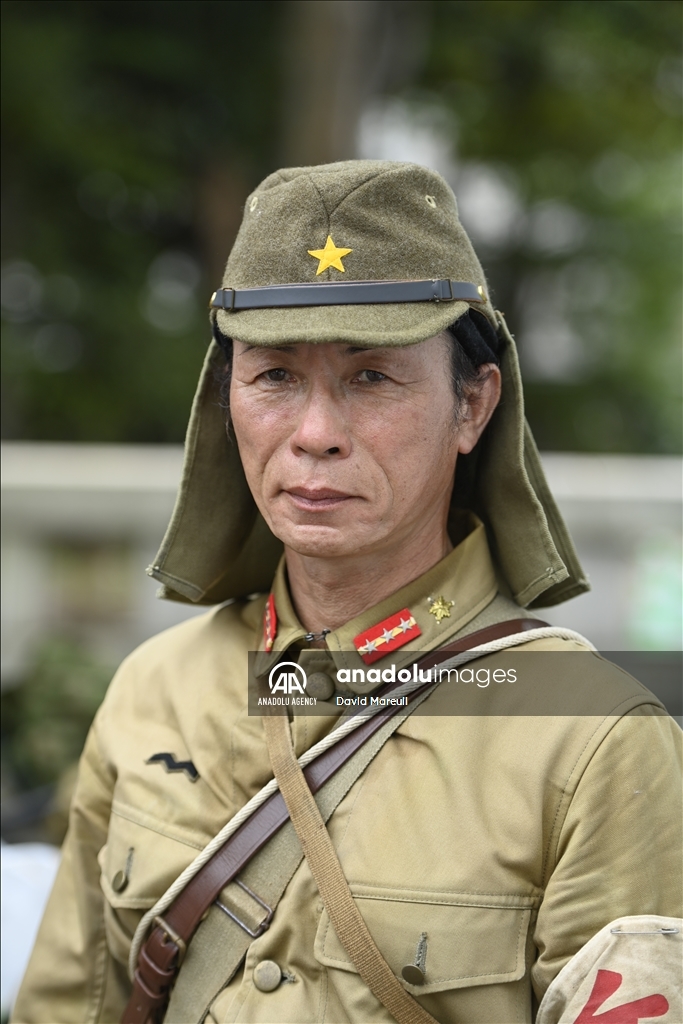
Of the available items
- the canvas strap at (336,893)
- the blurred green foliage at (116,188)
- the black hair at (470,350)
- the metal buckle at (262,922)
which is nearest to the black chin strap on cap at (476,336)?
the black hair at (470,350)

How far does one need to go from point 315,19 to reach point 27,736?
6109 mm

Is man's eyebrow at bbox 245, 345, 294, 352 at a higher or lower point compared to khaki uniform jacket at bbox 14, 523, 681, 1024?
higher

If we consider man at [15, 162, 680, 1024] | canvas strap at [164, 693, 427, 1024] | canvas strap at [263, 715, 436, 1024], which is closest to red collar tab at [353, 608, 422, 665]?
man at [15, 162, 680, 1024]

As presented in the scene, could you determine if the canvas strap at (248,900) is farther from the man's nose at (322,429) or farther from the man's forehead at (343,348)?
the man's forehead at (343,348)

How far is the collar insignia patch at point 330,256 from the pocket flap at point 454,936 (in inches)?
45.4

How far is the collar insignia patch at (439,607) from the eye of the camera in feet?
6.88

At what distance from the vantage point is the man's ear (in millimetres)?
2064

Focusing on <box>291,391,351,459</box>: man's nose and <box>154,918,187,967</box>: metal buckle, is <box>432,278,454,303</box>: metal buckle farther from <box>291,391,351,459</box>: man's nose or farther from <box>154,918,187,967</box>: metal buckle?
<box>154,918,187,967</box>: metal buckle

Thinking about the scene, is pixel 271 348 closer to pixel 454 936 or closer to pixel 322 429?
pixel 322 429

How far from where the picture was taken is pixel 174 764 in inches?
85.7

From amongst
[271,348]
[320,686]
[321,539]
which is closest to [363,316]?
[271,348]

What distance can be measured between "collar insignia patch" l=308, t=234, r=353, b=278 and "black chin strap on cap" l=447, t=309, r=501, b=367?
0.85 ft

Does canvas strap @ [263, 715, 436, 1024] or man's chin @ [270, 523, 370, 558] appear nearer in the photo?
canvas strap @ [263, 715, 436, 1024]

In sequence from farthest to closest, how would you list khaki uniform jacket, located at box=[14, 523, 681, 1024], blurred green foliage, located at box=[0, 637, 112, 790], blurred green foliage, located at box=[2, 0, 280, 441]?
blurred green foliage, located at box=[2, 0, 280, 441] < blurred green foliage, located at box=[0, 637, 112, 790] < khaki uniform jacket, located at box=[14, 523, 681, 1024]
